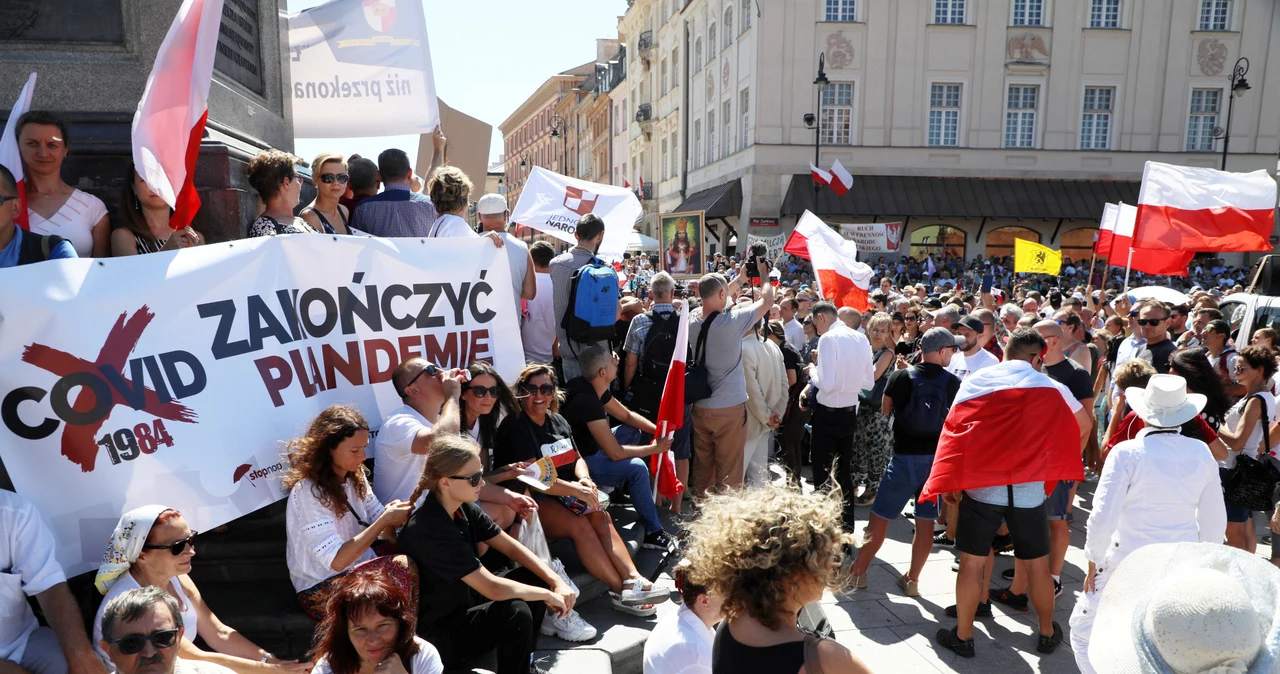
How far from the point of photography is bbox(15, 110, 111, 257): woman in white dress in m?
3.48

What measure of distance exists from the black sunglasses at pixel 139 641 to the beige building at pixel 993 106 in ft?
87.9

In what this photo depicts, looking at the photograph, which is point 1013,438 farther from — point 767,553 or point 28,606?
point 28,606

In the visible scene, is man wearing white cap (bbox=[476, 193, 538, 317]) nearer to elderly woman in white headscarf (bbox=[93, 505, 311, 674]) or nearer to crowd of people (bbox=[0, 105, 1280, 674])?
crowd of people (bbox=[0, 105, 1280, 674])

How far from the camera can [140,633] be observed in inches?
99.5

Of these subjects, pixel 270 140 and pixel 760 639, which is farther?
pixel 270 140

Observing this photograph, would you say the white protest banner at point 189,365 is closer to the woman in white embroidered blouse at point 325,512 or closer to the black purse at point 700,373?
the woman in white embroidered blouse at point 325,512

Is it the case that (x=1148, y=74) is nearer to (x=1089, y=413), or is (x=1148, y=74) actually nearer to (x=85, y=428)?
(x=1089, y=413)

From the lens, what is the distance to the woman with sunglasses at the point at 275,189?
4195 mm

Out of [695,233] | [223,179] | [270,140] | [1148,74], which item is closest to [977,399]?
[223,179]

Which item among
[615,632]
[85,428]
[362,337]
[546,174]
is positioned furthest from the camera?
[546,174]

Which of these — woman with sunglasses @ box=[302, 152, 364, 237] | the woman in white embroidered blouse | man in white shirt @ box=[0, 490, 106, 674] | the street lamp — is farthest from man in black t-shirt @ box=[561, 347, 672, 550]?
the street lamp

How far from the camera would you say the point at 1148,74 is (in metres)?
28.3

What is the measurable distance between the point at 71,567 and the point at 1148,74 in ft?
110

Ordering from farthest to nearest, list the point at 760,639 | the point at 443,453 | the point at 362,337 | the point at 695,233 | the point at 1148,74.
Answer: the point at 1148,74 → the point at 695,233 → the point at 362,337 → the point at 443,453 → the point at 760,639
